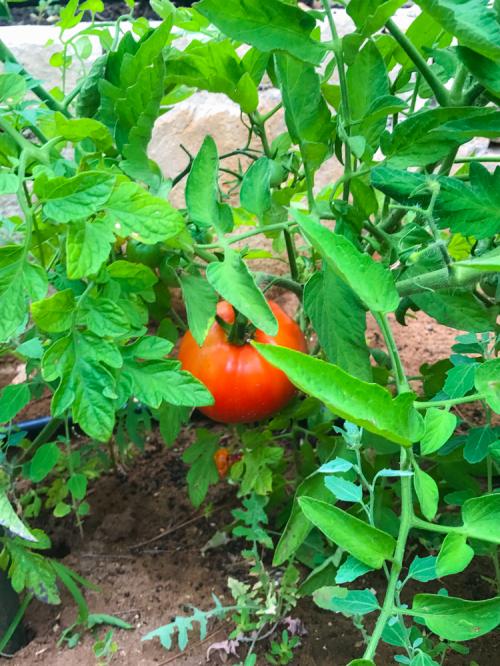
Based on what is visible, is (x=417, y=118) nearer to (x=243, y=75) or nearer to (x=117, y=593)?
(x=243, y=75)

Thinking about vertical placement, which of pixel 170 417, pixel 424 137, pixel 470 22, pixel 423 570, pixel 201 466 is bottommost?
pixel 201 466

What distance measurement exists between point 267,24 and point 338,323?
0.26 m

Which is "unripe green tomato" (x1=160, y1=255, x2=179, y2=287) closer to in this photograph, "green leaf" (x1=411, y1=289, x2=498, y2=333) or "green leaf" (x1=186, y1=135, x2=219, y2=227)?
"green leaf" (x1=186, y1=135, x2=219, y2=227)

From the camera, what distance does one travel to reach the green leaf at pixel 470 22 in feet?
1.44

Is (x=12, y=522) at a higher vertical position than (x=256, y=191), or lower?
lower

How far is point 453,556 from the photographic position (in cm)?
42

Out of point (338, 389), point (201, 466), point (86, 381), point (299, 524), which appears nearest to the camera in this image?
point (338, 389)

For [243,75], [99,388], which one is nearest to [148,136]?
[243,75]

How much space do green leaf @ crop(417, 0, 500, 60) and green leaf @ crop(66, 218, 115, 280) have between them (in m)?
0.29

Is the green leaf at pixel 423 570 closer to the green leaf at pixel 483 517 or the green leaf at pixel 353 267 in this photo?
the green leaf at pixel 483 517

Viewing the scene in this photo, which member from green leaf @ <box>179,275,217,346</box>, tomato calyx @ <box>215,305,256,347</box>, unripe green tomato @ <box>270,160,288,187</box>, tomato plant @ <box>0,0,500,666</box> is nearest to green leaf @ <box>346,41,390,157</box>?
tomato plant @ <box>0,0,500,666</box>

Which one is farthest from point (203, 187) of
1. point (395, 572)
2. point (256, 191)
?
point (395, 572)

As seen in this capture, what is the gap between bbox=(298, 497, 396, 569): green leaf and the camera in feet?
1.39

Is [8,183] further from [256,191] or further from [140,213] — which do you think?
[256,191]
